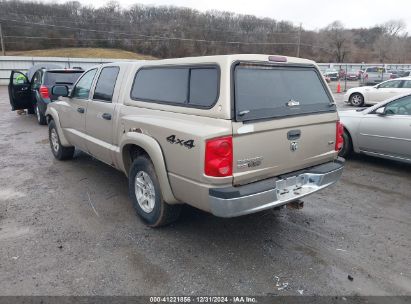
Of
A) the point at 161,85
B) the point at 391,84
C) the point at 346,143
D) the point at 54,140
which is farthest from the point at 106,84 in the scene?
the point at 391,84

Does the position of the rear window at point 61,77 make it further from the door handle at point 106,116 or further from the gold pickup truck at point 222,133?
the gold pickup truck at point 222,133

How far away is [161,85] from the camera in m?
3.77

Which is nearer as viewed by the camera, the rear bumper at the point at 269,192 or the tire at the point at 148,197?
the rear bumper at the point at 269,192

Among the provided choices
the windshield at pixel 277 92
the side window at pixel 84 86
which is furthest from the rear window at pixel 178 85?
the side window at pixel 84 86

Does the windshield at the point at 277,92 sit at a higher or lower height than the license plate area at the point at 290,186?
higher

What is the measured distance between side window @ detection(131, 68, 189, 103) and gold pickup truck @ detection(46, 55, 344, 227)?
0.01 metres

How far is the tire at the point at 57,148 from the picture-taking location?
6380 millimetres

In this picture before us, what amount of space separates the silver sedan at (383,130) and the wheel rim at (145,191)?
4358mm

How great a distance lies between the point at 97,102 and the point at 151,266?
2566 mm

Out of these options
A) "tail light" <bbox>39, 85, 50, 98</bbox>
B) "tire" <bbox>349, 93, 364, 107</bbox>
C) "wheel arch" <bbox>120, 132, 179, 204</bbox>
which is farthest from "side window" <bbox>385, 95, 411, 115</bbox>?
"tire" <bbox>349, 93, 364, 107</bbox>

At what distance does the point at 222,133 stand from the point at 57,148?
15.8 ft

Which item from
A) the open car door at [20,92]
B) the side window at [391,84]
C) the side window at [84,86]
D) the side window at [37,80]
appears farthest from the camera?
the side window at [391,84]

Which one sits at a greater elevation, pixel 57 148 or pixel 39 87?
pixel 39 87

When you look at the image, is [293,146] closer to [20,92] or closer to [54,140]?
[54,140]
